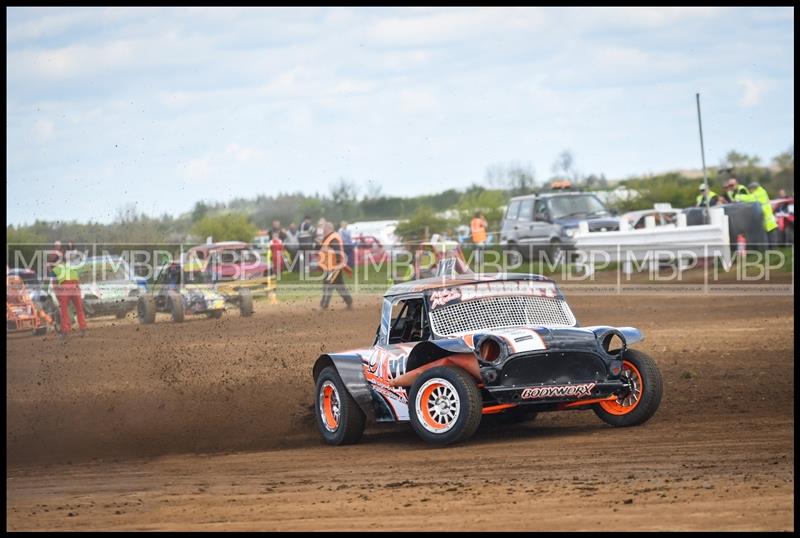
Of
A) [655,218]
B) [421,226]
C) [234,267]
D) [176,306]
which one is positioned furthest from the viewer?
[421,226]

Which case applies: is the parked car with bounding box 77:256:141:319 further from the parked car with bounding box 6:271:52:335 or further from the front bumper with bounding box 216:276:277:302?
the front bumper with bounding box 216:276:277:302

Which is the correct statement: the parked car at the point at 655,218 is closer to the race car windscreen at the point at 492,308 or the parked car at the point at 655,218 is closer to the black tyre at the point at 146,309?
the black tyre at the point at 146,309

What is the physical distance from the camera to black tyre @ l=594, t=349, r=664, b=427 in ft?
31.2

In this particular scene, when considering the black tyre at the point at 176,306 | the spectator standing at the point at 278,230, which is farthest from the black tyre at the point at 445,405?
the spectator standing at the point at 278,230

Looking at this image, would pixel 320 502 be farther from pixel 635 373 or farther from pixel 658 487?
pixel 635 373

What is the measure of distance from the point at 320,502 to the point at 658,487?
2.06 m

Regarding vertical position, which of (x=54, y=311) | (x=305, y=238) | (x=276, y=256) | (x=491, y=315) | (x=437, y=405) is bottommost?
(x=437, y=405)

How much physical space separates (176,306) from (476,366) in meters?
11.0

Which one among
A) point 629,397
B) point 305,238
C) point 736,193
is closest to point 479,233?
point 305,238

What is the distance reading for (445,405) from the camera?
9.12 metres

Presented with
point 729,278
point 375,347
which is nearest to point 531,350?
point 375,347

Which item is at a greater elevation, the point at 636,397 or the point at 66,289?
the point at 66,289

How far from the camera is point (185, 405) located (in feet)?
41.6

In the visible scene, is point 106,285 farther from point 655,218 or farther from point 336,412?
point 655,218
